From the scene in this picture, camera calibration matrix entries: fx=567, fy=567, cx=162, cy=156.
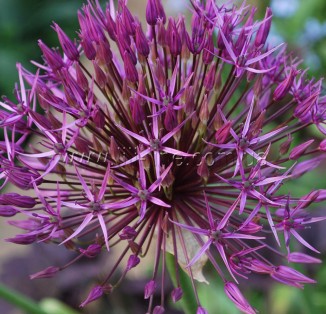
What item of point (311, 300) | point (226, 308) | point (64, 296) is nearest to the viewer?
point (311, 300)

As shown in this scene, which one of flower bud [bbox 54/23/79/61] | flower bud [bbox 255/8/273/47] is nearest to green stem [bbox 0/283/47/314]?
flower bud [bbox 54/23/79/61]

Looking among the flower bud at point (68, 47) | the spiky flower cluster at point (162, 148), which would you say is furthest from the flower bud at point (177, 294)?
the flower bud at point (68, 47)

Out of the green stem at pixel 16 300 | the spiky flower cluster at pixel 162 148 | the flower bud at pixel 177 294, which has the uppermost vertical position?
the spiky flower cluster at pixel 162 148

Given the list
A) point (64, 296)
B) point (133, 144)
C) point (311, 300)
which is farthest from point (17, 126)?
point (64, 296)

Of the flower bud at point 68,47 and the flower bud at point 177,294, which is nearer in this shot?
the flower bud at point 177,294

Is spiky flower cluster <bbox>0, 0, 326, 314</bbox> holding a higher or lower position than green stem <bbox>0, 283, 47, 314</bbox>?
higher

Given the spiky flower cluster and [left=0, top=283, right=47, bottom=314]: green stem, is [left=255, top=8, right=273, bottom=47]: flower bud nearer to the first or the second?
the spiky flower cluster

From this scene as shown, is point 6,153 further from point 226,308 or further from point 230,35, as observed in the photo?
point 226,308

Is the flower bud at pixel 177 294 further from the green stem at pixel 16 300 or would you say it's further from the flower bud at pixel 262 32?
the flower bud at pixel 262 32
